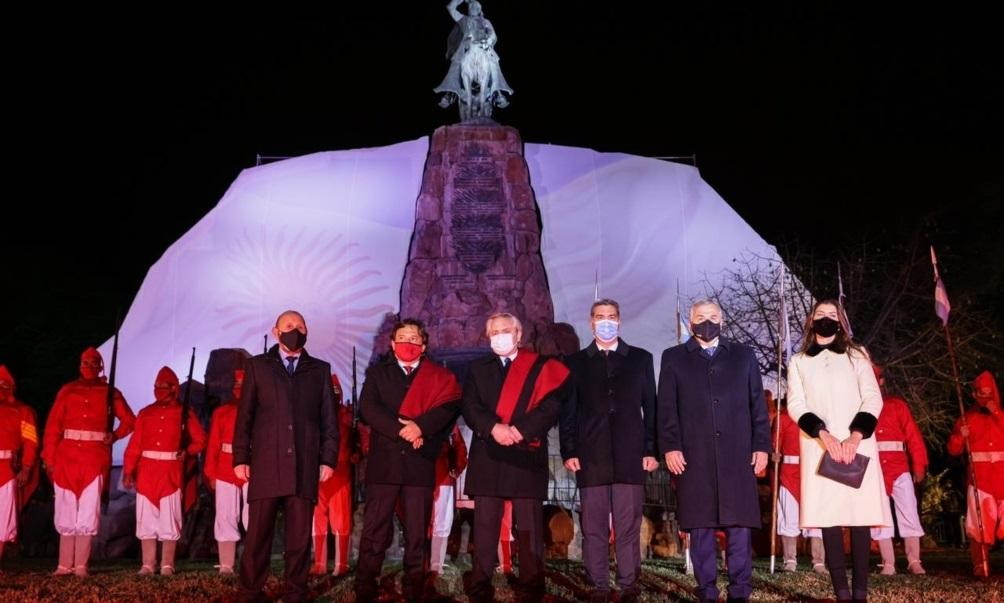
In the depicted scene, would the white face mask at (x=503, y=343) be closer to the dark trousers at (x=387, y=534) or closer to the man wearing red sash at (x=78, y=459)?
the dark trousers at (x=387, y=534)

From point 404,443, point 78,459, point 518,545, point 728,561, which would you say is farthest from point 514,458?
point 78,459

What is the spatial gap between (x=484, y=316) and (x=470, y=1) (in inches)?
261

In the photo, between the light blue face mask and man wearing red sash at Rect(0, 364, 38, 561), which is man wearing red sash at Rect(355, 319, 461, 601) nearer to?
the light blue face mask

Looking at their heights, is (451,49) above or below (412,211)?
above

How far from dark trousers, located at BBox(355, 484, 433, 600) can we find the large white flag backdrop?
1666cm

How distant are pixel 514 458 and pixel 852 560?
2044mm

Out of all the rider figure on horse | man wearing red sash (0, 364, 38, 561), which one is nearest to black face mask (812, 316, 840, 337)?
man wearing red sash (0, 364, 38, 561)

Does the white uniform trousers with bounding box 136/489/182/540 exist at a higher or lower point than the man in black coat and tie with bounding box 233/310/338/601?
lower

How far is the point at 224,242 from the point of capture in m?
25.0

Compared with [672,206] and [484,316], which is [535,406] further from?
[672,206]

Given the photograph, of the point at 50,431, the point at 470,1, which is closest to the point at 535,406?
the point at 50,431

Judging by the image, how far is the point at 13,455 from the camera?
28.5ft

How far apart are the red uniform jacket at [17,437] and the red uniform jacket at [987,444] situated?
8421 millimetres

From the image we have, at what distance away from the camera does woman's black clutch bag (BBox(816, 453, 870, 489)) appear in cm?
552
